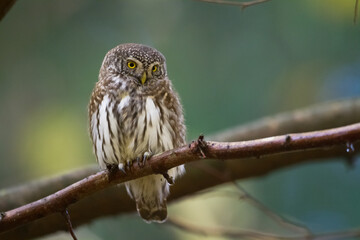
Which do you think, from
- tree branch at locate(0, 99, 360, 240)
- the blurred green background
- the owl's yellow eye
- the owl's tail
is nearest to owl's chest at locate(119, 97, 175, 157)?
the owl's yellow eye

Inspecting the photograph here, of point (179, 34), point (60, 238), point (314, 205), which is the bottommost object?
point (314, 205)

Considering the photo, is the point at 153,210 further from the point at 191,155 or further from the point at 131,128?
the point at 191,155

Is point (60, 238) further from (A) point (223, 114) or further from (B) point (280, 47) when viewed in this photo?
(B) point (280, 47)

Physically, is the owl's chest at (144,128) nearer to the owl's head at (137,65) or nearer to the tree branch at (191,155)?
the owl's head at (137,65)

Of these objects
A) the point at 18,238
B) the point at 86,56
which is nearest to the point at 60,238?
the point at 18,238

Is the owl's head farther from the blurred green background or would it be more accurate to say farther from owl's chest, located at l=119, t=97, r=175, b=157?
the blurred green background
